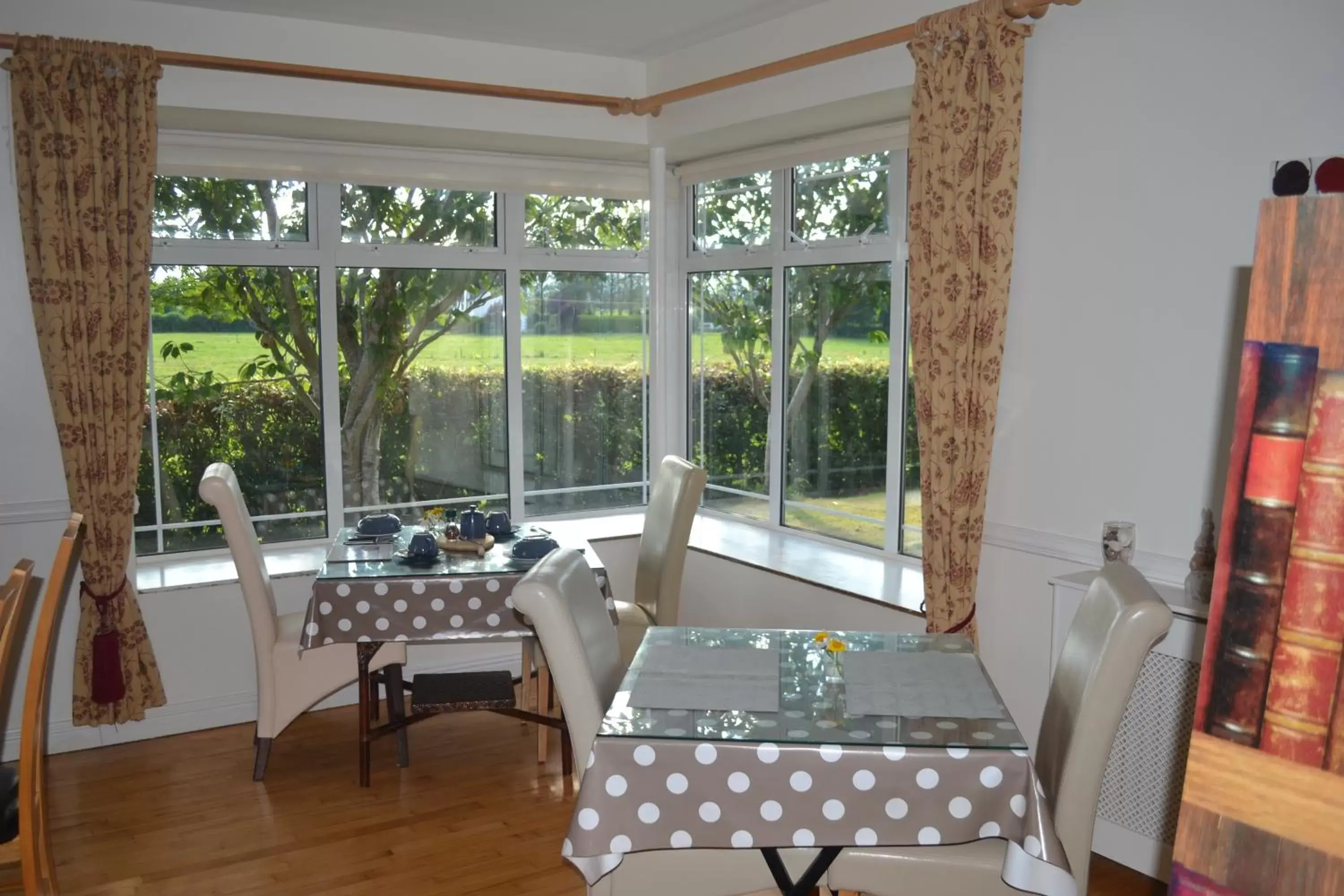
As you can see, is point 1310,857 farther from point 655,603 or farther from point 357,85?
point 357,85

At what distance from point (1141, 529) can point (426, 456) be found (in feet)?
10.3

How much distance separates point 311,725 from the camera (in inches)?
166

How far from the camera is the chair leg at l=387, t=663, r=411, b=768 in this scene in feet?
12.5

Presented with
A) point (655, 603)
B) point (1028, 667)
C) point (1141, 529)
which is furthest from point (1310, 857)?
point (655, 603)

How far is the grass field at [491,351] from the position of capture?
445cm

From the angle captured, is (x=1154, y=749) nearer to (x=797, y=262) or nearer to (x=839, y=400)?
(x=839, y=400)

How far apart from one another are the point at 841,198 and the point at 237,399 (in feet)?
8.83

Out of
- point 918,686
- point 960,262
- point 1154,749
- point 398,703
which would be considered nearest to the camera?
point 918,686

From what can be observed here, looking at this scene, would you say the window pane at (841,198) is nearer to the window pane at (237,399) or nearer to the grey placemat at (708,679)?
the window pane at (237,399)

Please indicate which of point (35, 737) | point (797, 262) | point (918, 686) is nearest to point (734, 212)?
point (797, 262)

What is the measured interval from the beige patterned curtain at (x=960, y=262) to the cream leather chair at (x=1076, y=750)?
855 mm

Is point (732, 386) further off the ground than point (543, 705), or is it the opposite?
point (732, 386)

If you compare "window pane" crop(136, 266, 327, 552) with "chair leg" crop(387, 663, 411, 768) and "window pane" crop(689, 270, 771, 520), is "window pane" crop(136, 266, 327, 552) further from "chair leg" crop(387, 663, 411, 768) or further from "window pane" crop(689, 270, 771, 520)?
"window pane" crop(689, 270, 771, 520)

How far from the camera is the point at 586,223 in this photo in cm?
523
